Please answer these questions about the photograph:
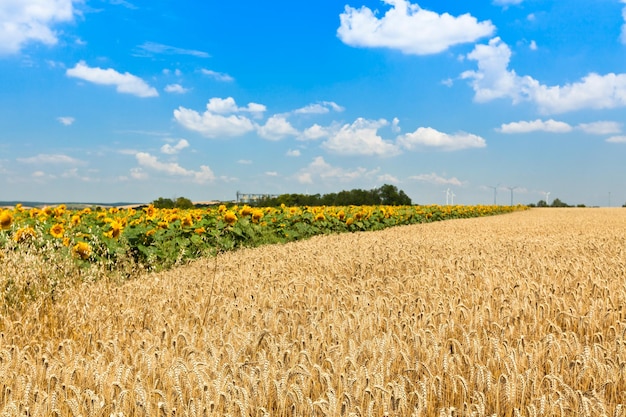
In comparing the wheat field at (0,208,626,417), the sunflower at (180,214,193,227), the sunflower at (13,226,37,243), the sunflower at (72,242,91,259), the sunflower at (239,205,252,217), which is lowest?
the wheat field at (0,208,626,417)

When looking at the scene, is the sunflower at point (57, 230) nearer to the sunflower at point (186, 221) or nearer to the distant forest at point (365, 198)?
the sunflower at point (186, 221)

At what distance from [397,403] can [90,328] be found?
2.96m

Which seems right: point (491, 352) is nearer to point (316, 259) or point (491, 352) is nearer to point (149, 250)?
point (316, 259)

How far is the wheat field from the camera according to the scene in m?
Answer: 2.49

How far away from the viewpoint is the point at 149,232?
9664 mm

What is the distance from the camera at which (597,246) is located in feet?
30.9

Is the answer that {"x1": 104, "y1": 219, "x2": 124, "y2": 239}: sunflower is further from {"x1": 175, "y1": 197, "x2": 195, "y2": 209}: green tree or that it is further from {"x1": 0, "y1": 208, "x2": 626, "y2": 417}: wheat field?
{"x1": 175, "y1": 197, "x2": 195, "y2": 209}: green tree

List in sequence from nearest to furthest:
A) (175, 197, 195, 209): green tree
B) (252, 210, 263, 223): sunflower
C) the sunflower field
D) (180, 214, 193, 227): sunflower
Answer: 1. the sunflower field
2. (180, 214, 193, 227): sunflower
3. (252, 210, 263, 223): sunflower
4. (175, 197, 195, 209): green tree

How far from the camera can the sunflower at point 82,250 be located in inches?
291

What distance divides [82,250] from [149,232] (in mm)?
2254

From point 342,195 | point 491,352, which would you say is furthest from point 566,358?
point 342,195

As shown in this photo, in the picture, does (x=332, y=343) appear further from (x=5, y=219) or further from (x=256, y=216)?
(x=256, y=216)

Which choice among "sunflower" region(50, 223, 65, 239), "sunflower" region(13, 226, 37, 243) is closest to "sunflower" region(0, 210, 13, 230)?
"sunflower" region(13, 226, 37, 243)

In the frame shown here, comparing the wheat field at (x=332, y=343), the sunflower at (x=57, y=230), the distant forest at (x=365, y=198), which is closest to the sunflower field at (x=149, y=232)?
the sunflower at (x=57, y=230)
